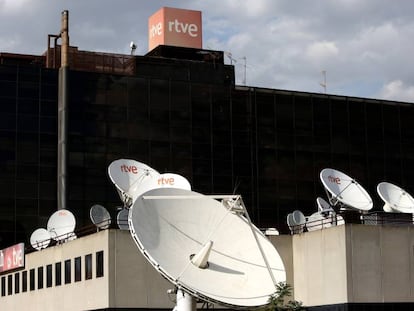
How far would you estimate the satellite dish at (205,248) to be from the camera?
59.4 m

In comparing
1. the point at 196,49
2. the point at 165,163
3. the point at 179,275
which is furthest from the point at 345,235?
the point at 196,49

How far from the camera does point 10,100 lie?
3932 inches

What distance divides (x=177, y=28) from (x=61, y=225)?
35.6 m

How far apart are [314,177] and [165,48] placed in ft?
67.3

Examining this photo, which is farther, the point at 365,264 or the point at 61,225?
the point at 61,225

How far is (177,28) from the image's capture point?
113562 mm

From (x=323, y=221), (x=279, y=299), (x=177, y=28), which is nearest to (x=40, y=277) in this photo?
(x=323, y=221)

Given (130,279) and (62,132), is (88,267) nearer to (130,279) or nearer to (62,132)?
(130,279)

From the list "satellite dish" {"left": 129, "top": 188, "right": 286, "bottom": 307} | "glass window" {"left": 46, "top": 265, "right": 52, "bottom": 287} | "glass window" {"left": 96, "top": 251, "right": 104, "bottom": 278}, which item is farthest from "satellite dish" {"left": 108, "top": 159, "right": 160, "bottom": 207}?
"satellite dish" {"left": 129, "top": 188, "right": 286, "bottom": 307}

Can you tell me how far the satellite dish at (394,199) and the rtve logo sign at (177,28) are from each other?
125 ft

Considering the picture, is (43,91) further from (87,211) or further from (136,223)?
(136,223)

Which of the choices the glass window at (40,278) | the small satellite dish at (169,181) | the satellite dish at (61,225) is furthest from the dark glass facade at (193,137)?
the small satellite dish at (169,181)

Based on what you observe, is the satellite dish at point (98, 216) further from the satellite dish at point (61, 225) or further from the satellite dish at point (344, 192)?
the satellite dish at point (344, 192)

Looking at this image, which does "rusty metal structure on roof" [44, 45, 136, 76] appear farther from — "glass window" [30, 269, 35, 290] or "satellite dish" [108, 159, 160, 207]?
"glass window" [30, 269, 35, 290]
